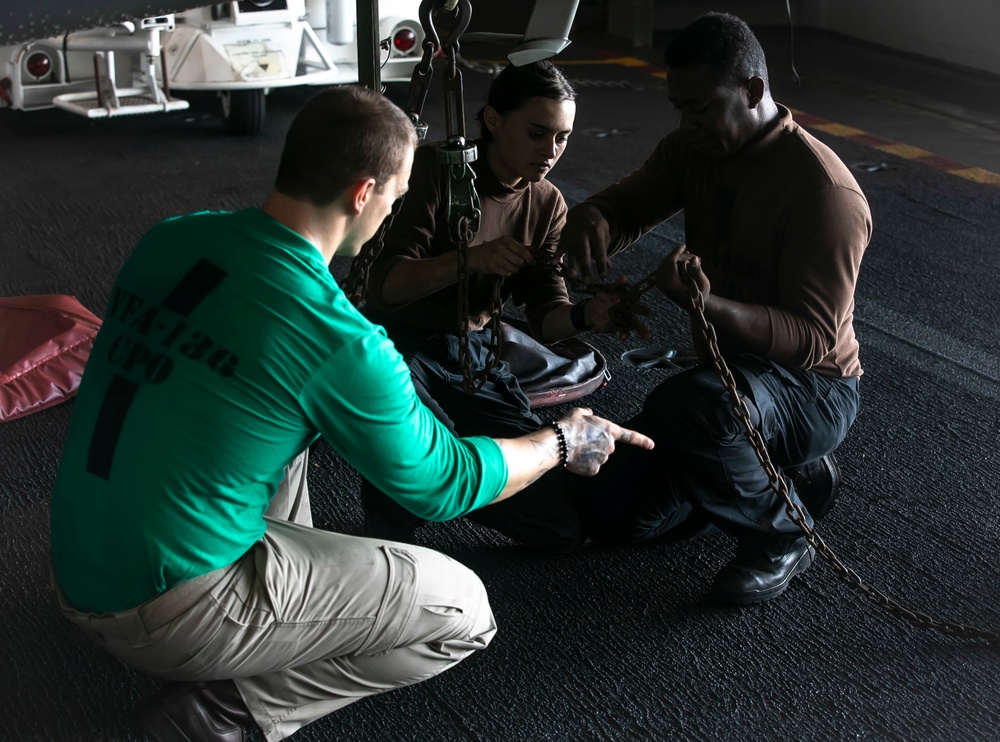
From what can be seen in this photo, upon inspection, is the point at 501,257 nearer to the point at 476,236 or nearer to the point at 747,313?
the point at 476,236

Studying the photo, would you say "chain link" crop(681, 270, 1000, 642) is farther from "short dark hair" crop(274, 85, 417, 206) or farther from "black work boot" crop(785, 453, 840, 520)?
"short dark hair" crop(274, 85, 417, 206)

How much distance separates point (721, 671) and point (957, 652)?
625 millimetres

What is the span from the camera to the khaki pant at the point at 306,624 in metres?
1.98

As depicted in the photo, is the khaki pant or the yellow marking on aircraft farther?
the yellow marking on aircraft

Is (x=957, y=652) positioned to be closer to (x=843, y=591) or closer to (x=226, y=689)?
(x=843, y=591)

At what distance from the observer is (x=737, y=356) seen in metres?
2.82

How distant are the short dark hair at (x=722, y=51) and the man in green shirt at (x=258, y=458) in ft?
3.38

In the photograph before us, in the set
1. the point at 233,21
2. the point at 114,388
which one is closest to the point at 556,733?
the point at 114,388

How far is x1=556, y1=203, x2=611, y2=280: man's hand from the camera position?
290cm

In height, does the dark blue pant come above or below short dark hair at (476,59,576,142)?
below

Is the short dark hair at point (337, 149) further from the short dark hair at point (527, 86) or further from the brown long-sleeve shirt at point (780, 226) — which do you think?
the brown long-sleeve shirt at point (780, 226)

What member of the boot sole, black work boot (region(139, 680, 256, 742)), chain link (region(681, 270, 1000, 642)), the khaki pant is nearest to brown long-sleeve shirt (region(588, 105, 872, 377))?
chain link (region(681, 270, 1000, 642))

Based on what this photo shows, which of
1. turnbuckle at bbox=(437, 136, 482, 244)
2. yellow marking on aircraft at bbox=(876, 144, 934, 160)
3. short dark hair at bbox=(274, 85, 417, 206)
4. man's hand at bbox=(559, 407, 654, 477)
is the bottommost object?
yellow marking on aircraft at bbox=(876, 144, 934, 160)

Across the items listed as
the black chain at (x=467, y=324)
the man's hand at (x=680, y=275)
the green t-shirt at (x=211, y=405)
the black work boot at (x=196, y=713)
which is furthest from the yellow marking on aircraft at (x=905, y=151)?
the black work boot at (x=196, y=713)
